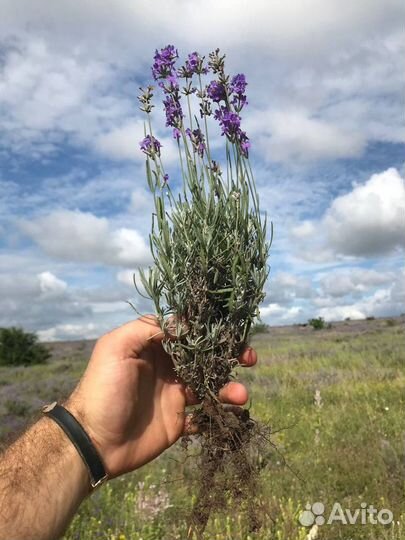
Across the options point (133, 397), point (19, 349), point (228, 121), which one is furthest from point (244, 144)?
point (19, 349)

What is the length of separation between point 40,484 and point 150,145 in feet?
6.60

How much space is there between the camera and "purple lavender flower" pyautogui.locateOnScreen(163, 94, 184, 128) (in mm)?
3023

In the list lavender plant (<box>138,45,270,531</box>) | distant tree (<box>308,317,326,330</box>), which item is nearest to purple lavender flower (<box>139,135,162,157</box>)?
lavender plant (<box>138,45,270,531</box>)

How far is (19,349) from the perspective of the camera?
26938 millimetres

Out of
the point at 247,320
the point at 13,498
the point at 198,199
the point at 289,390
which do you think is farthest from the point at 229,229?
the point at 289,390

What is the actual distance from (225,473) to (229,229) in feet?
5.18

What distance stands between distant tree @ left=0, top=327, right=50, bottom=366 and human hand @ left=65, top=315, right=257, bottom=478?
82.3 ft

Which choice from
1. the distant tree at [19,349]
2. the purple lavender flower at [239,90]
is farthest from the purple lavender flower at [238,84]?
the distant tree at [19,349]

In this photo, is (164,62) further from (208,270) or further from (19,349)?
(19,349)

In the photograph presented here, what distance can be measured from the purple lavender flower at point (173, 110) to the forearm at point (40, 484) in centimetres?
193

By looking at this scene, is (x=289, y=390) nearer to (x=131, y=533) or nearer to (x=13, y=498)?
(x=131, y=533)

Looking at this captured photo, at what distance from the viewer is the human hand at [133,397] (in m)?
A: 3.06

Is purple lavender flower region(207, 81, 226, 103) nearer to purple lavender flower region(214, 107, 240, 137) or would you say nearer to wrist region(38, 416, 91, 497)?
purple lavender flower region(214, 107, 240, 137)

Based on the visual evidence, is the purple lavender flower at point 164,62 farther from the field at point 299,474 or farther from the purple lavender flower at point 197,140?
the field at point 299,474
